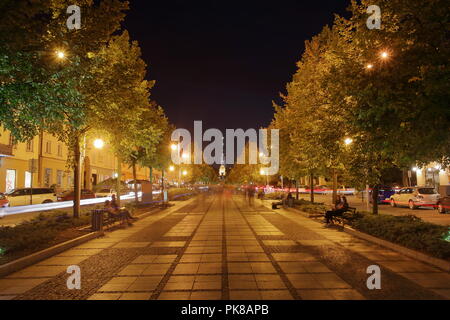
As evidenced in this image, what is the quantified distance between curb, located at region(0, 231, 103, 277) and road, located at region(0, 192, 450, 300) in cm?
19

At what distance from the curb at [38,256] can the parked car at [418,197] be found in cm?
2238

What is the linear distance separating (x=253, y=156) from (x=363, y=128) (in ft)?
222

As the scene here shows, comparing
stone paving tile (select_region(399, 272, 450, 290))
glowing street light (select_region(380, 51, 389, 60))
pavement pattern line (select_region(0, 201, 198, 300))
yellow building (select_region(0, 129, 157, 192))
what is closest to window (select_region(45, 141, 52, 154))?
yellow building (select_region(0, 129, 157, 192))

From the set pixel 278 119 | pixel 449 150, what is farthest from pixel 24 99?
pixel 278 119

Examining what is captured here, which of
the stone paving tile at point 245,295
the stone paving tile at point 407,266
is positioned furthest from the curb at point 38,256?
the stone paving tile at point 407,266

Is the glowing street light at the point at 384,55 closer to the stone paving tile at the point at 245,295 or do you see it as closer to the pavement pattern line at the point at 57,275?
the stone paving tile at the point at 245,295

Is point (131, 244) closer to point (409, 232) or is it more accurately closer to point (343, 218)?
point (409, 232)

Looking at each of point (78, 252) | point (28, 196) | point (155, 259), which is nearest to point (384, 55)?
point (155, 259)

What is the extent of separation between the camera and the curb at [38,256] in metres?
8.19

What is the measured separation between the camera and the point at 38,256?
9.45m

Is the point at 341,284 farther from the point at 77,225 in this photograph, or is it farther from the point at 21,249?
the point at 77,225

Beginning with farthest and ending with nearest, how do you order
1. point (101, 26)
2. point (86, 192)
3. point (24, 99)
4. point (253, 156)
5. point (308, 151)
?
1. point (253, 156)
2. point (86, 192)
3. point (308, 151)
4. point (101, 26)
5. point (24, 99)

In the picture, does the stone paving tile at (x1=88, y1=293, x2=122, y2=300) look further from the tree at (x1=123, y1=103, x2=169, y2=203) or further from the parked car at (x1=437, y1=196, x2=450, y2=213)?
the parked car at (x1=437, y1=196, x2=450, y2=213)
